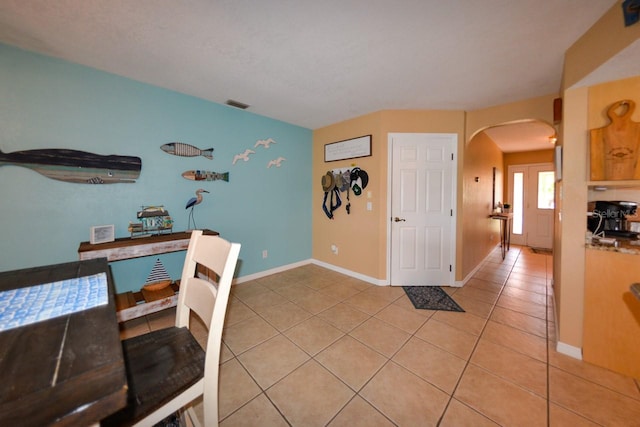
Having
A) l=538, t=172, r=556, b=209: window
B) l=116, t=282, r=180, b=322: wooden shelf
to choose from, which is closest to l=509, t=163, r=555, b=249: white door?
l=538, t=172, r=556, b=209: window

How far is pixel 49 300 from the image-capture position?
3.03 ft

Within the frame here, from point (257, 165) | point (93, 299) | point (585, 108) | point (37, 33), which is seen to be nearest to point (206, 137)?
point (257, 165)

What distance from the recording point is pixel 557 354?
185 centimetres

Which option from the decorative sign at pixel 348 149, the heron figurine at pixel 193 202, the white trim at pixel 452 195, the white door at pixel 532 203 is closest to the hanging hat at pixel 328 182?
the decorative sign at pixel 348 149

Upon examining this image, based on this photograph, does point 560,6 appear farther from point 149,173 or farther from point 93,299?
point 149,173

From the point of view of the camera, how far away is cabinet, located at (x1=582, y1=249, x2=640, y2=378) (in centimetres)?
160

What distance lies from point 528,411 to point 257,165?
3567 mm

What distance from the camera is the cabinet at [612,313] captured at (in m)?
1.60

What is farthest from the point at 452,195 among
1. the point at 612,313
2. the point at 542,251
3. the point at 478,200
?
the point at 542,251

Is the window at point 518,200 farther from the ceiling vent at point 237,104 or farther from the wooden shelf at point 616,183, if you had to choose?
the ceiling vent at point 237,104

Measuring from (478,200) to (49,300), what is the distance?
15.9 ft

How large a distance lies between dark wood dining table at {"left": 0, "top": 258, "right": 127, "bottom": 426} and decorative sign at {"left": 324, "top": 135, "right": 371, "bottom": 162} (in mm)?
3166

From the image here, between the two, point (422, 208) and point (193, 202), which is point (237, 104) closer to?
point (193, 202)

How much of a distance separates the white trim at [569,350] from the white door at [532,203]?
4885 millimetres
